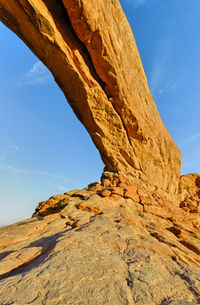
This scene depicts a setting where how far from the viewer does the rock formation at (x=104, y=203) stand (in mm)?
3193

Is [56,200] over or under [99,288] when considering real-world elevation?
over

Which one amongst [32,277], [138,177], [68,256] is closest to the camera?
[32,277]

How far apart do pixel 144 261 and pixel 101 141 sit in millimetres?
10144

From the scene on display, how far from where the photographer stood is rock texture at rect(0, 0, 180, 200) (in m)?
9.23

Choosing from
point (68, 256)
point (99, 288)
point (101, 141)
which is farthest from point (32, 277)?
point (101, 141)

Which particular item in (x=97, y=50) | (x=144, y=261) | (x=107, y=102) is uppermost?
(x=97, y=50)

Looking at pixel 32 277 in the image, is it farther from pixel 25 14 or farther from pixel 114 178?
pixel 25 14

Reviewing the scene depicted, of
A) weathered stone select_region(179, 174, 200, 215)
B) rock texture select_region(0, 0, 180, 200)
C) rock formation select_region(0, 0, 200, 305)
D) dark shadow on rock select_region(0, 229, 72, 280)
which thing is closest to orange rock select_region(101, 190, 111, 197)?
rock formation select_region(0, 0, 200, 305)

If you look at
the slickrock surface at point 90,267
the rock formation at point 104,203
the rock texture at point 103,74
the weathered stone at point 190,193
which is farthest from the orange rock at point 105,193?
the weathered stone at point 190,193

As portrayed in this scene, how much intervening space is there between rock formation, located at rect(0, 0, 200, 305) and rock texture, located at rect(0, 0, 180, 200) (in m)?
0.07

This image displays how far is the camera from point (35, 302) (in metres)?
2.53

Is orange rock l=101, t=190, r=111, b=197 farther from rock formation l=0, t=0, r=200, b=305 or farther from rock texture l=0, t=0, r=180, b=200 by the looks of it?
rock texture l=0, t=0, r=180, b=200

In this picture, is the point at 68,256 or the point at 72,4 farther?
the point at 72,4

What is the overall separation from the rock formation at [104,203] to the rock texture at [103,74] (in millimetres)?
65
